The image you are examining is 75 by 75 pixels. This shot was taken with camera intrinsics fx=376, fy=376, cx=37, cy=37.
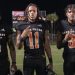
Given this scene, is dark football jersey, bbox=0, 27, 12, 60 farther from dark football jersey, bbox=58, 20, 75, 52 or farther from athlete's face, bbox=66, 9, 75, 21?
athlete's face, bbox=66, 9, 75, 21

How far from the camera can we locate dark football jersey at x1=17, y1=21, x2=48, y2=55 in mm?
6359

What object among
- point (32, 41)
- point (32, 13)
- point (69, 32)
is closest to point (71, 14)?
point (69, 32)

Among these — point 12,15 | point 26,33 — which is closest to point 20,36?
point 26,33

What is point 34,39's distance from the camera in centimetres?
640

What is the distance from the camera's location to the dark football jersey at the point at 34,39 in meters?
6.36

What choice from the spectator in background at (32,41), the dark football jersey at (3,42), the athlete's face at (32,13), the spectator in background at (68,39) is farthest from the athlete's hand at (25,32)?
the spectator in background at (68,39)

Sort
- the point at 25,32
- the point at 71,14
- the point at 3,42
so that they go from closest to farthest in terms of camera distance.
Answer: the point at 25,32
the point at 71,14
the point at 3,42

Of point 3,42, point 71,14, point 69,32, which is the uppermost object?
point 71,14

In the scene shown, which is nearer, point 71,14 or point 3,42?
point 71,14

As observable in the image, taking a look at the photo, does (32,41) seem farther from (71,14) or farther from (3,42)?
(71,14)

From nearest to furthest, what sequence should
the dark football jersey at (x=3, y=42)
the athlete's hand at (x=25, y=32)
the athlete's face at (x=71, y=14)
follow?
the athlete's hand at (x=25, y=32)
the athlete's face at (x=71, y=14)
the dark football jersey at (x=3, y=42)

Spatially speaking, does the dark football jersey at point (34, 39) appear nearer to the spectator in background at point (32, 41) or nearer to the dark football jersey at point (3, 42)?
the spectator in background at point (32, 41)

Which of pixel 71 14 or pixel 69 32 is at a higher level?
pixel 71 14

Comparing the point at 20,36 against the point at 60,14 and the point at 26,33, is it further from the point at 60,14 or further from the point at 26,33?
the point at 60,14
